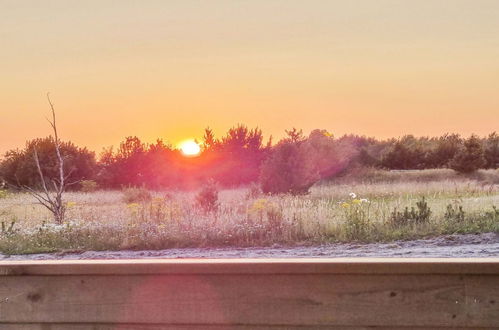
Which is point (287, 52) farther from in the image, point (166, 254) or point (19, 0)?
point (19, 0)

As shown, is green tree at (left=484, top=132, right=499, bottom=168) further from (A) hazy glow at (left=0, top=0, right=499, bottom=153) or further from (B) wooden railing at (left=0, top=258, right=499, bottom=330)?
(B) wooden railing at (left=0, top=258, right=499, bottom=330)

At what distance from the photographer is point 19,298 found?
1430 mm

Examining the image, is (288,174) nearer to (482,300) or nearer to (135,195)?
(135,195)

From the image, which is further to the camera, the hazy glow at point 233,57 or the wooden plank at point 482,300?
the hazy glow at point 233,57

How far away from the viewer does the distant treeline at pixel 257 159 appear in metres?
15.0

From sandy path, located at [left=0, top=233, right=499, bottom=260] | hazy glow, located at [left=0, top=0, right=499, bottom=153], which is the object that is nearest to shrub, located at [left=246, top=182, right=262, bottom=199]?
hazy glow, located at [left=0, top=0, right=499, bottom=153]

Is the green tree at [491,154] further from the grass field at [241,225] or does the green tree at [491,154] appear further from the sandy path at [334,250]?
the sandy path at [334,250]

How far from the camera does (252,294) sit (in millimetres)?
1351

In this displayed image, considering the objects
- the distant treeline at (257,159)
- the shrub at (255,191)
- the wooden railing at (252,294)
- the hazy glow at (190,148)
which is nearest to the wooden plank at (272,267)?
the wooden railing at (252,294)

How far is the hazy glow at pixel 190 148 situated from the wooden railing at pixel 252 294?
16782 millimetres

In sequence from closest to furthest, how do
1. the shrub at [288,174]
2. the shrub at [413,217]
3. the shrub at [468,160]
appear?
the shrub at [413,217], the shrub at [288,174], the shrub at [468,160]

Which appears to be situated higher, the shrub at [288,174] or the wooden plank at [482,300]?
the shrub at [288,174]

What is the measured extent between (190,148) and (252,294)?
679 inches

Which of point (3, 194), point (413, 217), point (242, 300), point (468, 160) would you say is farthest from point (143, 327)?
point (468, 160)
